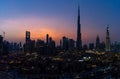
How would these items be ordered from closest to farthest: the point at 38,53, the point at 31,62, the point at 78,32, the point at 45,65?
the point at 45,65 < the point at 31,62 < the point at 38,53 < the point at 78,32

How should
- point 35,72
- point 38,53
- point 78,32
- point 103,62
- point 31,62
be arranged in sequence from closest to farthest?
point 35,72 < point 31,62 < point 103,62 < point 38,53 < point 78,32

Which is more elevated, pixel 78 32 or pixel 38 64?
pixel 78 32

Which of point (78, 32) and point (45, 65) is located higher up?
point (78, 32)

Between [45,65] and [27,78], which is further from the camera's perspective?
[45,65]

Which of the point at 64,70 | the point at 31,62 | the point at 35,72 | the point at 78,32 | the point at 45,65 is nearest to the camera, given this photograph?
the point at 35,72

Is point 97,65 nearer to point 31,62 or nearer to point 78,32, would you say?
point 31,62

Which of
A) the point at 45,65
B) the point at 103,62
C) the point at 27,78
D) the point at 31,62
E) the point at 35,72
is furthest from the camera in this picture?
the point at 103,62

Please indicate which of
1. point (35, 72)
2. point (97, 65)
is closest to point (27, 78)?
point (35, 72)

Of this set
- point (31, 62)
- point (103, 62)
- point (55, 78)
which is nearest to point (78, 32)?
point (103, 62)

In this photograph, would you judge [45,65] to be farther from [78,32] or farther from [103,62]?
[78,32]
